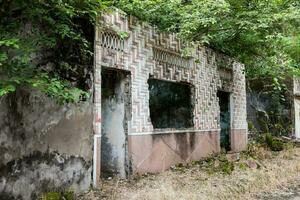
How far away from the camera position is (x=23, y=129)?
530 centimetres

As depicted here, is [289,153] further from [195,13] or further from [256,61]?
[195,13]

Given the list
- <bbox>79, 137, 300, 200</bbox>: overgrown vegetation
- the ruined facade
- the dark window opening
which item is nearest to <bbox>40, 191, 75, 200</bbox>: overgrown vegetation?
<bbox>79, 137, 300, 200</bbox>: overgrown vegetation

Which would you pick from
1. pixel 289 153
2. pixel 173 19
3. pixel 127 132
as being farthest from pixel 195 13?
pixel 289 153

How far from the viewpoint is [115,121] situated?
24.8ft

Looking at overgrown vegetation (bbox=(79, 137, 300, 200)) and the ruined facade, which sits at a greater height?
the ruined facade

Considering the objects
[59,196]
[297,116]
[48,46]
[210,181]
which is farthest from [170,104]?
[297,116]

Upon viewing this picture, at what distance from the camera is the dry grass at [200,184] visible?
5.99 meters

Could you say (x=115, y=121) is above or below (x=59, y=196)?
above

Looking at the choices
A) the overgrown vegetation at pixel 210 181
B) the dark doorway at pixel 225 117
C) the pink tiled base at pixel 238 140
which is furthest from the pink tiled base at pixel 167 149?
the pink tiled base at pixel 238 140

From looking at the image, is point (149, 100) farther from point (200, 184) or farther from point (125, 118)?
point (200, 184)

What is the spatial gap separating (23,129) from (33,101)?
447 mm

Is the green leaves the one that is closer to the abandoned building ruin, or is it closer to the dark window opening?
the abandoned building ruin

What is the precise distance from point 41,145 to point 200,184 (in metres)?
3.05

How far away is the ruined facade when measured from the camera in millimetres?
7227
